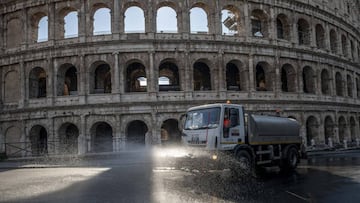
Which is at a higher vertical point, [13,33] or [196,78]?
[13,33]

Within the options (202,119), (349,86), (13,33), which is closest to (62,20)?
(13,33)

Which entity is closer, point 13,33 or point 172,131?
point 172,131

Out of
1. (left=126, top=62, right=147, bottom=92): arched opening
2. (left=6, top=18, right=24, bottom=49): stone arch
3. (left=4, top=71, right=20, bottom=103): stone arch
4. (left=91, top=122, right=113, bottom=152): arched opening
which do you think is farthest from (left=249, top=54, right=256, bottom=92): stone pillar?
(left=6, top=18, right=24, bottom=49): stone arch

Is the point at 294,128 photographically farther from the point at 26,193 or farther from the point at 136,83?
the point at 136,83

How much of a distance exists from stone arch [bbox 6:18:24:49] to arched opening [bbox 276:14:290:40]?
22.1 meters

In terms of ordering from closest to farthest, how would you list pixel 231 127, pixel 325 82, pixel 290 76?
pixel 231 127 < pixel 290 76 < pixel 325 82

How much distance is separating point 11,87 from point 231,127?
19.8 m

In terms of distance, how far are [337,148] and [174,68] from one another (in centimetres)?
1579

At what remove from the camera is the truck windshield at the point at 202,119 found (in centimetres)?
991

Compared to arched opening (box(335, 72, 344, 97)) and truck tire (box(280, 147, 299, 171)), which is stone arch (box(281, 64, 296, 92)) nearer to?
arched opening (box(335, 72, 344, 97))

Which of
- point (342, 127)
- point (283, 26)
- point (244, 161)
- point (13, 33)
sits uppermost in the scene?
point (283, 26)

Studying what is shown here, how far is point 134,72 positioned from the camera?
946 inches

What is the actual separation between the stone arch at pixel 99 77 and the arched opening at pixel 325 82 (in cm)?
2017

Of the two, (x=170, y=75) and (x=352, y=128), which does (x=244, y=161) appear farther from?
(x=352, y=128)
